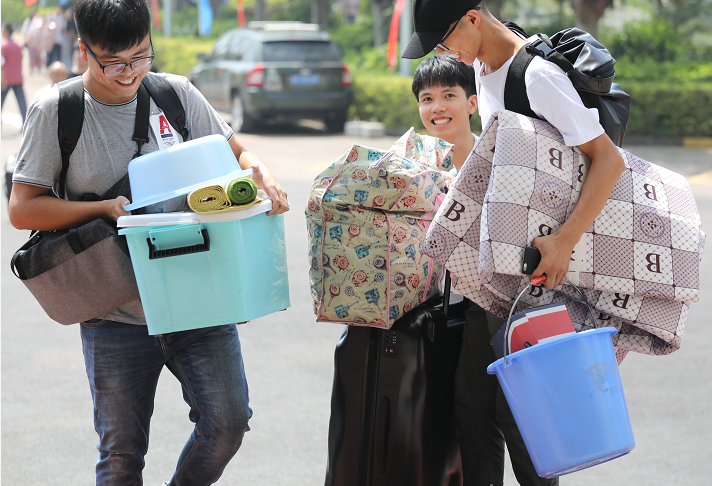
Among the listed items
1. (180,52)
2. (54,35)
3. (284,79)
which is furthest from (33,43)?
(284,79)

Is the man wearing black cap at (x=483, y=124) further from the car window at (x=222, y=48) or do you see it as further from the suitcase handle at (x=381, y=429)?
the car window at (x=222, y=48)

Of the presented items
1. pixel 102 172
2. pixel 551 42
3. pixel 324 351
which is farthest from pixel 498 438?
pixel 324 351

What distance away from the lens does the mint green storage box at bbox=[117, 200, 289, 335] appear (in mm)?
2268

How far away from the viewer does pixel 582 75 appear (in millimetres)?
2291

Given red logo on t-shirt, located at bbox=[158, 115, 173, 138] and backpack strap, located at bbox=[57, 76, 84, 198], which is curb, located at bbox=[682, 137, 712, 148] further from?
backpack strap, located at bbox=[57, 76, 84, 198]

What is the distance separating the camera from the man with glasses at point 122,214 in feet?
7.63

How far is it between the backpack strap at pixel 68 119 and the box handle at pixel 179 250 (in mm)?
389

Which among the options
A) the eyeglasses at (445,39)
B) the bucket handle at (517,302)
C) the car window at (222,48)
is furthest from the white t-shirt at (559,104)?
the car window at (222,48)

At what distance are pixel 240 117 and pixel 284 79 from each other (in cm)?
131

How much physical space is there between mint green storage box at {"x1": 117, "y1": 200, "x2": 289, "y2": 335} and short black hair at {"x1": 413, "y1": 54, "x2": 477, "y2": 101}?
3.70ft

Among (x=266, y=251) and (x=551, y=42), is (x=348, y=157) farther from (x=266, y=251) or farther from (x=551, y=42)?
(x=551, y=42)

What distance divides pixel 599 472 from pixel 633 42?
15708mm

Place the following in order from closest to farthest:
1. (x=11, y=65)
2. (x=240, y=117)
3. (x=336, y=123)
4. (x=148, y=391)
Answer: (x=148, y=391), (x=11, y=65), (x=240, y=117), (x=336, y=123)

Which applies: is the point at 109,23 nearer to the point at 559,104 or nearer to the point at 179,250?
the point at 179,250
